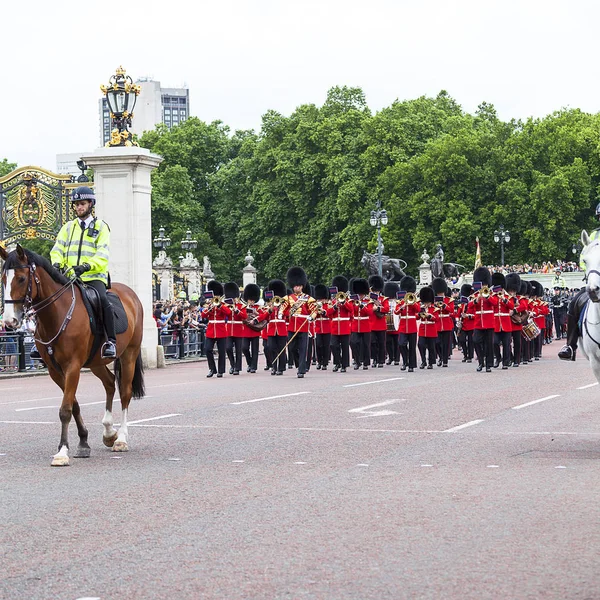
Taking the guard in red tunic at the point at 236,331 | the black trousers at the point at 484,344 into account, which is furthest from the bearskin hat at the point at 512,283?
the guard in red tunic at the point at 236,331

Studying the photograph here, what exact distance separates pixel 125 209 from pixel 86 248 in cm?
1495

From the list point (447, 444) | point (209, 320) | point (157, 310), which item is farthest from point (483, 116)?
point (447, 444)

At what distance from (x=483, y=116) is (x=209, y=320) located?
56820 mm

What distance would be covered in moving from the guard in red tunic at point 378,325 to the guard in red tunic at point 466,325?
164 centimetres

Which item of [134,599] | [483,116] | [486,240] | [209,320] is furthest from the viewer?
[483,116]

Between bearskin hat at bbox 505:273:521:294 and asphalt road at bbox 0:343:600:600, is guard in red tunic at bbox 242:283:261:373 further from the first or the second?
asphalt road at bbox 0:343:600:600

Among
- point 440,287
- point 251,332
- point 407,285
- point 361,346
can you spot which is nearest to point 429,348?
point 361,346

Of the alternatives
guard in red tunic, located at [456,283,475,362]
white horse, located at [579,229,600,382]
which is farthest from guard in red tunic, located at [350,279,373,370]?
white horse, located at [579,229,600,382]

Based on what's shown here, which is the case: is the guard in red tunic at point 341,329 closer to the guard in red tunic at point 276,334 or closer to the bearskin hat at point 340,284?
the guard in red tunic at point 276,334

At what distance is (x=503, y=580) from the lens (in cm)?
545

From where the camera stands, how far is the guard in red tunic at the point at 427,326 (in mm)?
25469

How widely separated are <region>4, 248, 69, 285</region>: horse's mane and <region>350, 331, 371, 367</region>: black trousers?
51.5ft

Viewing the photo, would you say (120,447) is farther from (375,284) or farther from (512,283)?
(375,284)

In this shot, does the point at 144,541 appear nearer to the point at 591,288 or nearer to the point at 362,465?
the point at 362,465
